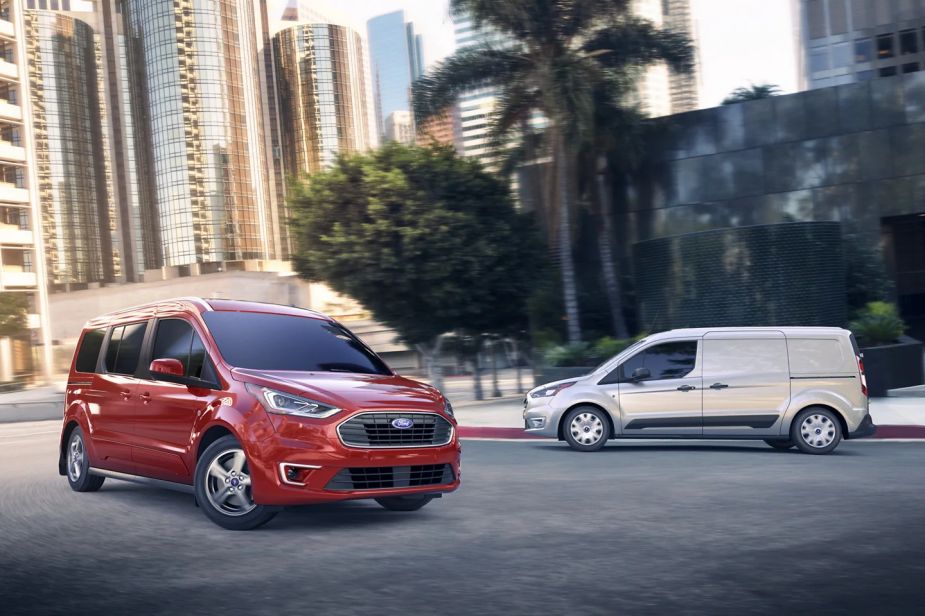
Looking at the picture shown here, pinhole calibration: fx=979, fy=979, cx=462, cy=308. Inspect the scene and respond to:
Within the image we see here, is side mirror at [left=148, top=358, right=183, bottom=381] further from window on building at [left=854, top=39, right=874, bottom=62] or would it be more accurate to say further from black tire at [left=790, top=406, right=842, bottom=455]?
window on building at [left=854, top=39, right=874, bottom=62]

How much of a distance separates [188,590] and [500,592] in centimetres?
178

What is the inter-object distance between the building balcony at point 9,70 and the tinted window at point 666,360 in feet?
217

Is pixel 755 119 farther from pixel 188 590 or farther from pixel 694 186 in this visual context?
pixel 188 590

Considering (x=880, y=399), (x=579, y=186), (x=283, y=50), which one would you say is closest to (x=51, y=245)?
(x=283, y=50)

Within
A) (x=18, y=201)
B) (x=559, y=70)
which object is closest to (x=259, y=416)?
(x=559, y=70)

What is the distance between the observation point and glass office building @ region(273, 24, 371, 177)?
155 meters

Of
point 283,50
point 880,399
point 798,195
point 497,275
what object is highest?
point 283,50

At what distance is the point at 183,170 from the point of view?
441 feet

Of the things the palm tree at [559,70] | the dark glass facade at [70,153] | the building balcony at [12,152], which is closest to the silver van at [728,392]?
the palm tree at [559,70]

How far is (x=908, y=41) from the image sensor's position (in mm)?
45406

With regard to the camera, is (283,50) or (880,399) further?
(283,50)

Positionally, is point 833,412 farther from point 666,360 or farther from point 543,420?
point 543,420

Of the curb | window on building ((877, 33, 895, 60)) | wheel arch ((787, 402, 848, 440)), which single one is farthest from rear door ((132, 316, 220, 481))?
window on building ((877, 33, 895, 60))

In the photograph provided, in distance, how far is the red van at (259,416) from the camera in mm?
7129
